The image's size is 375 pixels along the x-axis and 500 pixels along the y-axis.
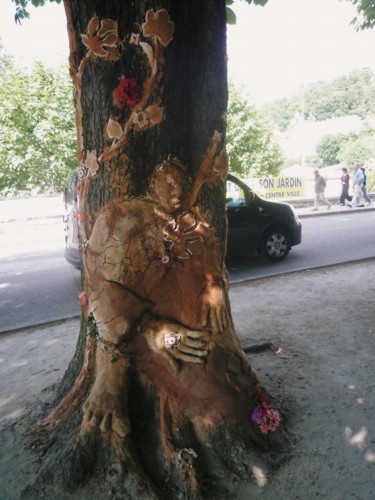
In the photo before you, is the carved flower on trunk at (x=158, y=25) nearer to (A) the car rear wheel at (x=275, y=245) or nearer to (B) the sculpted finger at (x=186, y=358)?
(B) the sculpted finger at (x=186, y=358)

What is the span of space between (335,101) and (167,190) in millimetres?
95835

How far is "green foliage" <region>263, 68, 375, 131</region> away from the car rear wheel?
73.3 metres

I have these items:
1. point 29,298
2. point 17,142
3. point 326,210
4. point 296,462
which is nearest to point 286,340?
point 296,462

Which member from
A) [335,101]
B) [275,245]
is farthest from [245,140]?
[335,101]

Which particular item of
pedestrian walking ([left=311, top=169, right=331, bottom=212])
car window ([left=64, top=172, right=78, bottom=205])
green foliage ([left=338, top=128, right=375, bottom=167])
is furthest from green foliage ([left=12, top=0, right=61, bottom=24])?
green foliage ([left=338, top=128, right=375, bottom=167])

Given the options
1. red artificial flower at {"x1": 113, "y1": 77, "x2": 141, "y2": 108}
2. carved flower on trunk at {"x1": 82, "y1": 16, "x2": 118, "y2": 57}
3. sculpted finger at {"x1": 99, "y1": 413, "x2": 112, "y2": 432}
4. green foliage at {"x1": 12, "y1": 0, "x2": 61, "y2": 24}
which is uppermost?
green foliage at {"x1": 12, "y1": 0, "x2": 61, "y2": 24}

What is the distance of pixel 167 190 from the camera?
2.58 meters

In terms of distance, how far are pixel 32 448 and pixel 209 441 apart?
4.11 feet

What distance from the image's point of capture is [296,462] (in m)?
2.65

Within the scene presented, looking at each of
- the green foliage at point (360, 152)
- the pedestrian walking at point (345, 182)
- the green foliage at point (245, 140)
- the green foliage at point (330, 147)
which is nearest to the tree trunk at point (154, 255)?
the pedestrian walking at point (345, 182)

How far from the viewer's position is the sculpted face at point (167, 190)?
2.58 metres

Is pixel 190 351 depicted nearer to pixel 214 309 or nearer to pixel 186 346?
pixel 186 346

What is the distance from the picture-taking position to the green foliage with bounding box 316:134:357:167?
51.1m

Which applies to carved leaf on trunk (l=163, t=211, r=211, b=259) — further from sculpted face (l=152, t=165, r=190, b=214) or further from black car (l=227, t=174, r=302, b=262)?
→ black car (l=227, t=174, r=302, b=262)
